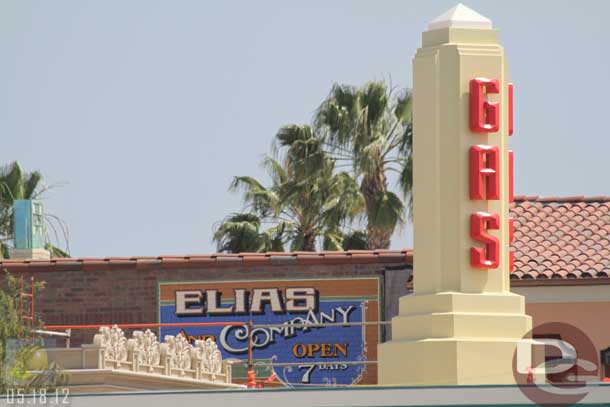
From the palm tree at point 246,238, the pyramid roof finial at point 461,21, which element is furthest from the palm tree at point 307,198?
the pyramid roof finial at point 461,21

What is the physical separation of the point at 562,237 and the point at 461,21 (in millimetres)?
8613

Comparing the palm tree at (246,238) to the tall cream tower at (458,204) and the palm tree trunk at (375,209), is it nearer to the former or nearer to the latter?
the palm tree trunk at (375,209)

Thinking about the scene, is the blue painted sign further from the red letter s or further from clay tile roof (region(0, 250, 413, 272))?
the red letter s

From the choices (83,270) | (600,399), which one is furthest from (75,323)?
(600,399)

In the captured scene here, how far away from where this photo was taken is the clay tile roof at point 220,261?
36.8 m

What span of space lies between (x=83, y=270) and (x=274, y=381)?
496cm

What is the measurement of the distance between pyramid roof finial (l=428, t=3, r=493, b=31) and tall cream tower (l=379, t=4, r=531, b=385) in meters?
0.03

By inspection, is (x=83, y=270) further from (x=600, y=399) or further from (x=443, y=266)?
(x=600, y=399)

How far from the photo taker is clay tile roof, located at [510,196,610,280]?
34156 millimetres

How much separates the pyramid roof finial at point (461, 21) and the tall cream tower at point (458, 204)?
3cm

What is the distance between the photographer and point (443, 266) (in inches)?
1101

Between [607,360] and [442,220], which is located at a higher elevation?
[442,220]
